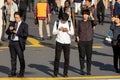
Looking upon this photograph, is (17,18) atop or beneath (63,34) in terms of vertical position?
atop

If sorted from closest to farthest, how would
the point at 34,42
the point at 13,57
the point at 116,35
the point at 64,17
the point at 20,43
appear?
the point at 64,17 → the point at 20,43 → the point at 13,57 → the point at 116,35 → the point at 34,42

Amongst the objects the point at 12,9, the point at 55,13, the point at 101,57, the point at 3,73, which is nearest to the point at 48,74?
the point at 3,73

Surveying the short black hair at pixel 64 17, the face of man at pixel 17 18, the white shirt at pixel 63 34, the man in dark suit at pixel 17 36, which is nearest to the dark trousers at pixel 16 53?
the man in dark suit at pixel 17 36

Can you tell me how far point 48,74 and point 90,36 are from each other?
1537 mm

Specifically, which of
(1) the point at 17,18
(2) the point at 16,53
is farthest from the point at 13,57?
(1) the point at 17,18

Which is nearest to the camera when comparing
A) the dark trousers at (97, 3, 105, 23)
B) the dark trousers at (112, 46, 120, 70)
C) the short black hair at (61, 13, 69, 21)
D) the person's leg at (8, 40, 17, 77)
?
the short black hair at (61, 13, 69, 21)

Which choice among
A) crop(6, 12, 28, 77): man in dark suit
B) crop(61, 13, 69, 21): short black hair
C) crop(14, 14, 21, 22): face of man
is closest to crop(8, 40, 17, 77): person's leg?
crop(6, 12, 28, 77): man in dark suit

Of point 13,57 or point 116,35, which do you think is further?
point 116,35

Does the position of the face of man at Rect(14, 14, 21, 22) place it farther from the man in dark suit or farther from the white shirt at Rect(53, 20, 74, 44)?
the white shirt at Rect(53, 20, 74, 44)

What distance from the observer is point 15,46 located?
13.3 metres

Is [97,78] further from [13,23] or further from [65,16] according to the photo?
[13,23]

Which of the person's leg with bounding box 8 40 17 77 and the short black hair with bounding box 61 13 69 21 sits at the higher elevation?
the short black hair with bounding box 61 13 69 21

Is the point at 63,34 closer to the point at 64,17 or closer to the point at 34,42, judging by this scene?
the point at 64,17

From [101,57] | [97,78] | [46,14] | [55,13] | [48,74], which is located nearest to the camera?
[97,78]
